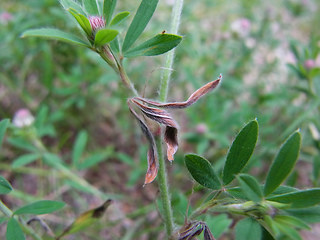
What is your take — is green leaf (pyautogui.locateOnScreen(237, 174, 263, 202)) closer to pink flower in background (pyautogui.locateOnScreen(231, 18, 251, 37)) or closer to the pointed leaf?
the pointed leaf

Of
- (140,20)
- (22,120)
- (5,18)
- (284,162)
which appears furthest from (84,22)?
(5,18)

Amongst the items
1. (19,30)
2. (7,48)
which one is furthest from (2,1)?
(19,30)

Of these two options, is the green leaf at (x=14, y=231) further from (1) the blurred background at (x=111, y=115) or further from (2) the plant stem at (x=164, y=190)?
(1) the blurred background at (x=111, y=115)

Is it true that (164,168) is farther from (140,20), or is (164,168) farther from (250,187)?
(140,20)

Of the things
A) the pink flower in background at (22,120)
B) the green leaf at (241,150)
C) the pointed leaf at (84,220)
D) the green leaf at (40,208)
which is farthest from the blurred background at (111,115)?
the green leaf at (241,150)

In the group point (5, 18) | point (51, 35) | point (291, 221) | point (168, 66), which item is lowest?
point (291, 221)

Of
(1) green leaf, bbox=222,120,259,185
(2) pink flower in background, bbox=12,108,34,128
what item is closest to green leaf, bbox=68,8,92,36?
(1) green leaf, bbox=222,120,259,185
